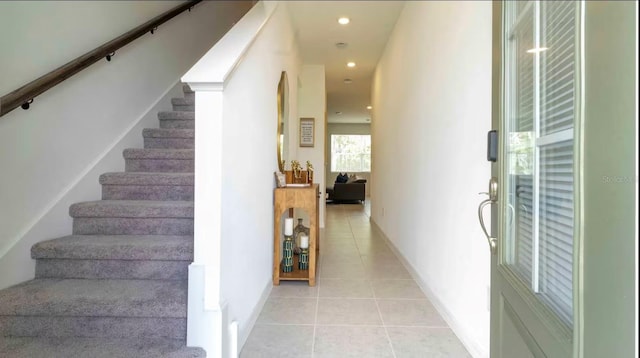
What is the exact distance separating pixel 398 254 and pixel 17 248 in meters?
3.15

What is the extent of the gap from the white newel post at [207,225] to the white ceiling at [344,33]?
8.10 ft

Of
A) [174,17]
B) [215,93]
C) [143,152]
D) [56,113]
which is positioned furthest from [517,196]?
[174,17]

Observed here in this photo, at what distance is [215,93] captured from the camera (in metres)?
1.46

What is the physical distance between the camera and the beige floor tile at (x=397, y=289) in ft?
8.41

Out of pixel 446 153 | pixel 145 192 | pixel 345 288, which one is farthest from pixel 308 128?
pixel 446 153

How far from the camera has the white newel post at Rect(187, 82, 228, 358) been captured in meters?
1.45

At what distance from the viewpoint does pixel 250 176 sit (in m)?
2.09

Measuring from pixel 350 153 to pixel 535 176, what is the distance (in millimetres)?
12216

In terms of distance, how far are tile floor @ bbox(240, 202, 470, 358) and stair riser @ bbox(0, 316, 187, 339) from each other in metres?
0.42

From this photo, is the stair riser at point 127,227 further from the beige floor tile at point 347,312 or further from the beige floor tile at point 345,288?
the beige floor tile at point 345,288

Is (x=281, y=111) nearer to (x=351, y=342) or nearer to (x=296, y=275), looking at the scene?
(x=296, y=275)

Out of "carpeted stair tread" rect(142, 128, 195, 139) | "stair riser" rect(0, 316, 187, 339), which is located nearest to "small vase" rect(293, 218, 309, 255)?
"carpeted stair tread" rect(142, 128, 195, 139)

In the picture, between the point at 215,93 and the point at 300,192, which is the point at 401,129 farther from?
the point at 215,93

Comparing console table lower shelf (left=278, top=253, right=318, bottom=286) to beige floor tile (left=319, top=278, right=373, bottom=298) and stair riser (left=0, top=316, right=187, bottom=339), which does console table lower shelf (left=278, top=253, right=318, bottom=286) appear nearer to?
beige floor tile (left=319, top=278, right=373, bottom=298)
